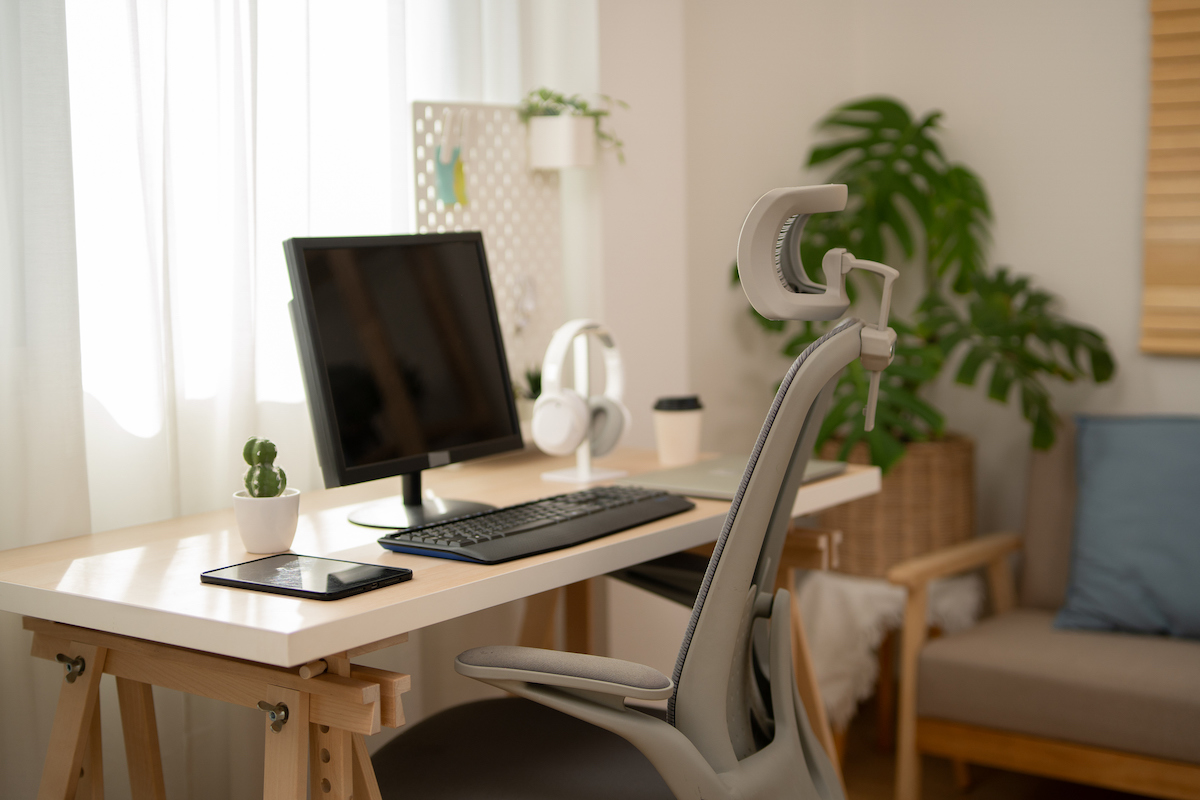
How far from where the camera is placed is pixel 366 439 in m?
1.52

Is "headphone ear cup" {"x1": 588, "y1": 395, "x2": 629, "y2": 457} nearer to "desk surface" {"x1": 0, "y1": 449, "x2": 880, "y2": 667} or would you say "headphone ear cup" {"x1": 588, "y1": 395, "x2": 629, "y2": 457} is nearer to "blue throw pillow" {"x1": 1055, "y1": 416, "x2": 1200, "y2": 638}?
"desk surface" {"x1": 0, "y1": 449, "x2": 880, "y2": 667}

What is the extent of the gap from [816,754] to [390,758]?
0.56 meters

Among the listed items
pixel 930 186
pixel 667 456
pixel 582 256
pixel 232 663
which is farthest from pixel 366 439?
pixel 930 186

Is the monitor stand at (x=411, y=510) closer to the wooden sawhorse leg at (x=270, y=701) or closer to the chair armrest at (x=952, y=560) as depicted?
the wooden sawhorse leg at (x=270, y=701)

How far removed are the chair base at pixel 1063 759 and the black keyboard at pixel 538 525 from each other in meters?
0.91

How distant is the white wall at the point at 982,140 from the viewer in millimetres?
2711

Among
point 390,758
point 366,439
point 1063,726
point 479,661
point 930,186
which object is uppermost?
point 930,186

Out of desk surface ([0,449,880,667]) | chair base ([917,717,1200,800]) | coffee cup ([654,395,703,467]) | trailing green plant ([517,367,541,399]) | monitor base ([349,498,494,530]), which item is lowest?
chair base ([917,717,1200,800])

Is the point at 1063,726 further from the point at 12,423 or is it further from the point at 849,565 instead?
the point at 12,423

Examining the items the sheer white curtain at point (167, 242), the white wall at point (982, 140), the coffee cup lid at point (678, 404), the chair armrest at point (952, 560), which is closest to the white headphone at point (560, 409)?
the coffee cup lid at point (678, 404)

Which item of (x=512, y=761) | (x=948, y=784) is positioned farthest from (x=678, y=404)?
(x=948, y=784)

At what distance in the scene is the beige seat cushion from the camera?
1.92 metres

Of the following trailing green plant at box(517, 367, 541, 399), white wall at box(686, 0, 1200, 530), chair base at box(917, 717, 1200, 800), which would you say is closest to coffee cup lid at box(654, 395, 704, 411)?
trailing green plant at box(517, 367, 541, 399)

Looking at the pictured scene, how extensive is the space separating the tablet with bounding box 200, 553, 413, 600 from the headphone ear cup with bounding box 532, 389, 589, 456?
61cm
